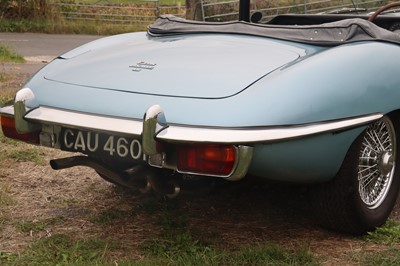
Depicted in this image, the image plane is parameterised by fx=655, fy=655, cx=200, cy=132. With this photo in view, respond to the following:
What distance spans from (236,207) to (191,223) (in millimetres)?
367

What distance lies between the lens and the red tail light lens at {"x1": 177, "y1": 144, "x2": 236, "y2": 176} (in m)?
2.75

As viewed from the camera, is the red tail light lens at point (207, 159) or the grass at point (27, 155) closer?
the red tail light lens at point (207, 159)

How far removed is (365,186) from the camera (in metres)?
3.38

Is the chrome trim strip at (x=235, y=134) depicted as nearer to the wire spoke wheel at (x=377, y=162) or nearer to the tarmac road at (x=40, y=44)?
the wire spoke wheel at (x=377, y=162)

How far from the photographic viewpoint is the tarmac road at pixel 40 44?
12.8 meters

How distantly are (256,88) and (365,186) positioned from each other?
0.90 meters

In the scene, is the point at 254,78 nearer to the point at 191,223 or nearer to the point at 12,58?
the point at 191,223

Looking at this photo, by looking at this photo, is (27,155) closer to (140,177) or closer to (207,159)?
(140,177)

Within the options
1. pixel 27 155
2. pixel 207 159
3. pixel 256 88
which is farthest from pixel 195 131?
pixel 27 155

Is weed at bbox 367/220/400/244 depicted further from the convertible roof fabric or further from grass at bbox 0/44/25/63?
grass at bbox 0/44/25/63

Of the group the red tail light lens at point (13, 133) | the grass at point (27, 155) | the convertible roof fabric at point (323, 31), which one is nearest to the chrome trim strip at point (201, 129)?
the red tail light lens at point (13, 133)

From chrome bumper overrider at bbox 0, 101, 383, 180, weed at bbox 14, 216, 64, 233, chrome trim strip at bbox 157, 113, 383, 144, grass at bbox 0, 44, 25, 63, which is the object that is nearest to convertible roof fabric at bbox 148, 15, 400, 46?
chrome bumper overrider at bbox 0, 101, 383, 180

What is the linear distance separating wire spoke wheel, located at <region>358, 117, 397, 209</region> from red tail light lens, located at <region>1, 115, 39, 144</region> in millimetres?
1608

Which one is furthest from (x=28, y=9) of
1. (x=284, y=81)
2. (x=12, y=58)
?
(x=284, y=81)
